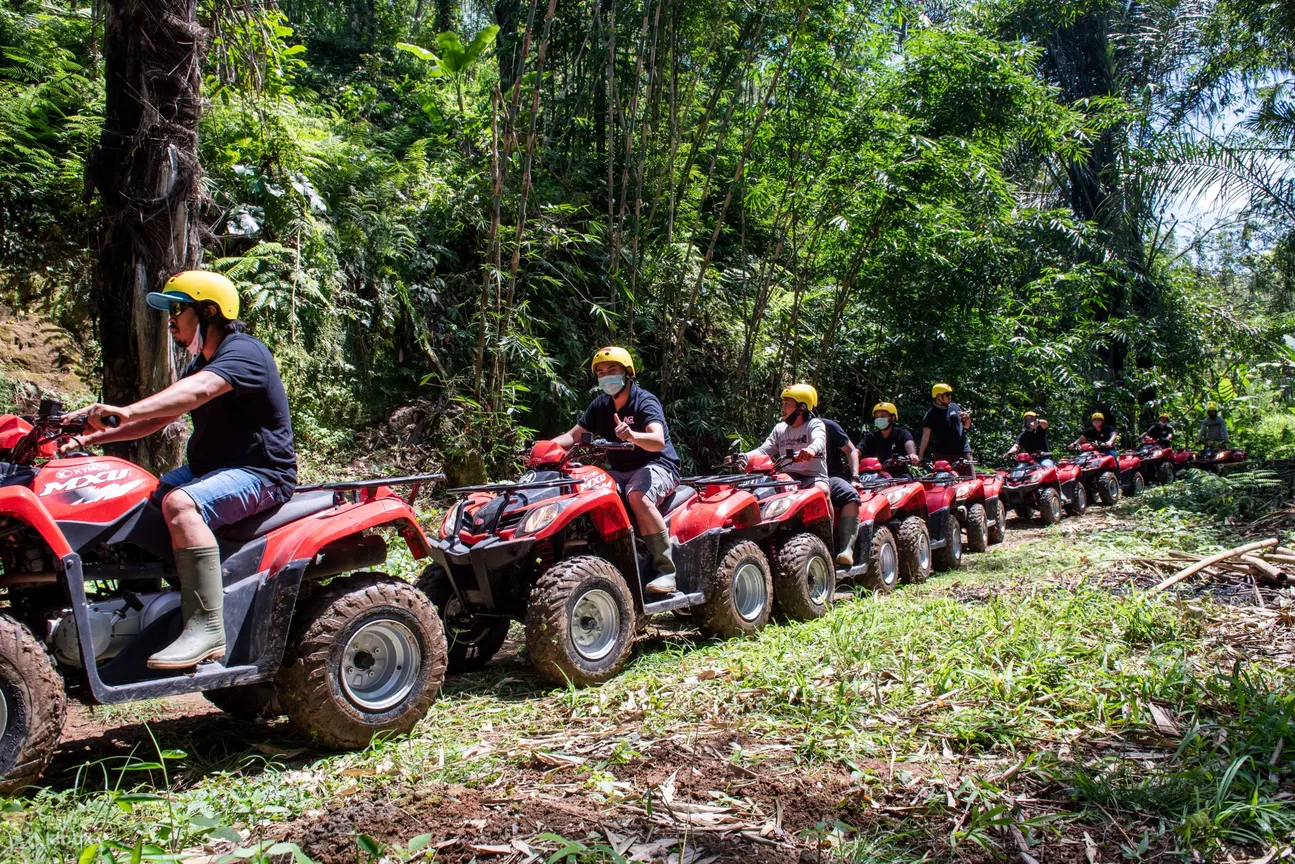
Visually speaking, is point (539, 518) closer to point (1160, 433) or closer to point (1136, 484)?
point (1136, 484)

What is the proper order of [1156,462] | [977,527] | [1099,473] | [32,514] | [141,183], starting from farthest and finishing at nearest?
[1156,462] → [1099,473] → [977,527] → [141,183] → [32,514]

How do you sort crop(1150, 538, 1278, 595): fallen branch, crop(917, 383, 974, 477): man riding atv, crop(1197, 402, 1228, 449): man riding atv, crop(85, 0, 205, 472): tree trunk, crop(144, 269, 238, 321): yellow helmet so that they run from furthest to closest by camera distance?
crop(1197, 402, 1228, 449): man riding atv
crop(917, 383, 974, 477): man riding atv
crop(1150, 538, 1278, 595): fallen branch
crop(85, 0, 205, 472): tree trunk
crop(144, 269, 238, 321): yellow helmet

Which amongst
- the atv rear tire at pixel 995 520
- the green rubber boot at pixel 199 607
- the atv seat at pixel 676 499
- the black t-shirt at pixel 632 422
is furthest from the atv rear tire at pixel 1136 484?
the green rubber boot at pixel 199 607

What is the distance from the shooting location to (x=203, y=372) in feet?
11.8

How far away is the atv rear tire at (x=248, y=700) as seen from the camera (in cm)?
428

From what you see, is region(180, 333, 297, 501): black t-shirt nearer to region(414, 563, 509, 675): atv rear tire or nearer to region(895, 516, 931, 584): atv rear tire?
region(414, 563, 509, 675): atv rear tire

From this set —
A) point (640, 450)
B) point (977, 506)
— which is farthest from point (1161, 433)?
point (640, 450)

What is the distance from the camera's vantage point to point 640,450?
5.90 meters

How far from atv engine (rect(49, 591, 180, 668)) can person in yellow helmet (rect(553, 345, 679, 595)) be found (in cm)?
254

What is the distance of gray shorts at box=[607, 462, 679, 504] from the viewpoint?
5695 mm

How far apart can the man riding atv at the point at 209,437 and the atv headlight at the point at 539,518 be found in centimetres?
133

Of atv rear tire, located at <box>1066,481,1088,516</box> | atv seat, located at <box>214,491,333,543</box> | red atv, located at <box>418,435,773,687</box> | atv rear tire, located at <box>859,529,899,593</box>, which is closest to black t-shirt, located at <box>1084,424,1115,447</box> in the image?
atv rear tire, located at <box>1066,481,1088,516</box>

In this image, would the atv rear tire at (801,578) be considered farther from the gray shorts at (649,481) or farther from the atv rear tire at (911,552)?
the atv rear tire at (911,552)

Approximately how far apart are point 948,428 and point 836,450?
3.66 metres
